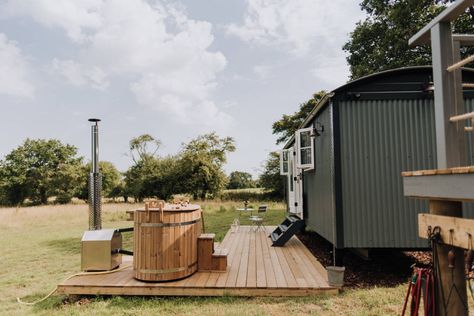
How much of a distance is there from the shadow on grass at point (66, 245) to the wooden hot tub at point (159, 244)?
412 cm

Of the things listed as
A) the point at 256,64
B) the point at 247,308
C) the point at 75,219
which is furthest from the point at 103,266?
the point at 75,219

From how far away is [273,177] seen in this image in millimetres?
23922

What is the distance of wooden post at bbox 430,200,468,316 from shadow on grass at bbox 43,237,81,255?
24.1 feet

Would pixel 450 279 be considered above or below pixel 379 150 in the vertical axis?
below

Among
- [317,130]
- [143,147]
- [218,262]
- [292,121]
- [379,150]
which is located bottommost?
[218,262]

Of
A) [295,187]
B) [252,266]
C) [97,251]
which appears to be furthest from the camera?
[295,187]

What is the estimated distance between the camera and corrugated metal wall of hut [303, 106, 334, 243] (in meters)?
4.96

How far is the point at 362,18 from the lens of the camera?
14516mm

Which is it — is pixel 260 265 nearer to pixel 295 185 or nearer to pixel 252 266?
pixel 252 266

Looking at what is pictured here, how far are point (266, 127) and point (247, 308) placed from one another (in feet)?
74.6

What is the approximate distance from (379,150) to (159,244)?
11.6ft

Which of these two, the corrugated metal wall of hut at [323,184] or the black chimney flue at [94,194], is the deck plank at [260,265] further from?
the black chimney flue at [94,194]

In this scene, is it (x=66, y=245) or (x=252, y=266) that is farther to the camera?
(x=66, y=245)

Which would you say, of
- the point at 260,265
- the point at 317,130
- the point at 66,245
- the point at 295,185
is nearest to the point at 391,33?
the point at 295,185
